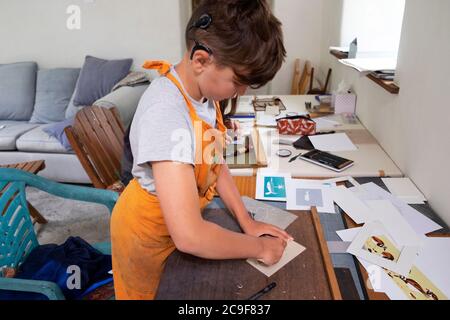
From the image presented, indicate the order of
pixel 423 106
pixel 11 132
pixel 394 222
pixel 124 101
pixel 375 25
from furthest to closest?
pixel 11 132 < pixel 124 101 < pixel 375 25 < pixel 423 106 < pixel 394 222

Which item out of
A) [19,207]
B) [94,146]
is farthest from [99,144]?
[19,207]

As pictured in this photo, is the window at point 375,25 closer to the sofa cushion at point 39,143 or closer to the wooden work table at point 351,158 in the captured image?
the wooden work table at point 351,158

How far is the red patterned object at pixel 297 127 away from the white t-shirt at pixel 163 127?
1.00 m

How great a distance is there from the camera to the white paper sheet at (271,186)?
1.10 m

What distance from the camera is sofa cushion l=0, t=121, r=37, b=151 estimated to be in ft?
8.73

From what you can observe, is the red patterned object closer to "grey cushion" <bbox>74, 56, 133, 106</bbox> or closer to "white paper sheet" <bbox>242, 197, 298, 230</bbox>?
"white paper sheet" <bbox>242, 197, 298, 230</bbox>

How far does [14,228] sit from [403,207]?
1349 mm

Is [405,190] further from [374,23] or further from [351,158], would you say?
[374,23]

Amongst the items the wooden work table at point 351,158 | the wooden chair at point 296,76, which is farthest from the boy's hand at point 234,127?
the wooden chair at point 296,76

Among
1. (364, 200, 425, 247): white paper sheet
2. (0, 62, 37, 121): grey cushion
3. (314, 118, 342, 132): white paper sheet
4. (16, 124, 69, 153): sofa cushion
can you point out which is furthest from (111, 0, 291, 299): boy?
(0, 62, 37, 121): grey cushion

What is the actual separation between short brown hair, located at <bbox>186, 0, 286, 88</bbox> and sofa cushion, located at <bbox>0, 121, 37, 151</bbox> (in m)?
2.62

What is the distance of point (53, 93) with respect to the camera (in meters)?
3.03

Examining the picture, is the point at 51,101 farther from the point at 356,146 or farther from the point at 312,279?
the point at 312,279
